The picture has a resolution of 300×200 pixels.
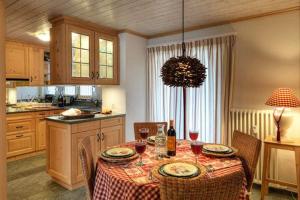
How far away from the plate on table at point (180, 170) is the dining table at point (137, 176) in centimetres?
8

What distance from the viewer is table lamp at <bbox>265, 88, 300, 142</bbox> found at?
2316 millimetres

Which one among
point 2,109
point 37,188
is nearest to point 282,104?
point 2,109

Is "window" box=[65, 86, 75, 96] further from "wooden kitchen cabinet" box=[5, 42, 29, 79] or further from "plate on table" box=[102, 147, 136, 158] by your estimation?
"plate on table" box=[102, 147, 136, 158]

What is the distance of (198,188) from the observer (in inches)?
40.0

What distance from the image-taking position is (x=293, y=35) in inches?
103

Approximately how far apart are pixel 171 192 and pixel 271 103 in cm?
189

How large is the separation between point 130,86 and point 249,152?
2210 mm

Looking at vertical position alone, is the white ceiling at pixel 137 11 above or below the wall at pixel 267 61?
above

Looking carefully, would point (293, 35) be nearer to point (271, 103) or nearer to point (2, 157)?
point (271, 103)

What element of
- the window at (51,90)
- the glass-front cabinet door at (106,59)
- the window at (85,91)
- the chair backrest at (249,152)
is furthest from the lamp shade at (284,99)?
the window at (51,90)

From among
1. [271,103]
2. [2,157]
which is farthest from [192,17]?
[2,157]

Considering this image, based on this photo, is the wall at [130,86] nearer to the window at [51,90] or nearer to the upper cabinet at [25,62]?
the upper cabinet at [25,62]

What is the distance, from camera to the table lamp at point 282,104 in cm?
232

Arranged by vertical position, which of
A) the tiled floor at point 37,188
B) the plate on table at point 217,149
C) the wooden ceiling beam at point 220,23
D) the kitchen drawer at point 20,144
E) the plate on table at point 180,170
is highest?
the wooden ceiling beam at point 220,23
